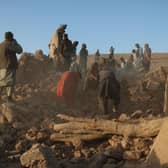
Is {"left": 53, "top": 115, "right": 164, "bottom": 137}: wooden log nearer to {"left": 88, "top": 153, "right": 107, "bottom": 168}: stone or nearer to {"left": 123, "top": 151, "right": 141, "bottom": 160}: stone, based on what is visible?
{"left": 123, "top": 151, "right": 141, "bottom": 160}: stone

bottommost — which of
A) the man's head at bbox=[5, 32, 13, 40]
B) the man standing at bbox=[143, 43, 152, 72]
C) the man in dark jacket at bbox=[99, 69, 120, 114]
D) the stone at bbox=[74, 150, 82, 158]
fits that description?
the stone at bbox=[74, 150, 82, 158]

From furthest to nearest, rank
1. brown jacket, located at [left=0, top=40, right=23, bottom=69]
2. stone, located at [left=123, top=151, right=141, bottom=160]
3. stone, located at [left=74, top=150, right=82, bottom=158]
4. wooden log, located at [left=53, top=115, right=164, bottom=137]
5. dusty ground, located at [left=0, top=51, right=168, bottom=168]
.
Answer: brown jacket, located at [left=0, top=40, right=23, bottom=69]
stone, located at [left=74, top=150, right=82, bottom=158]
wooden log, located at [left=53, top=115, right=164, bottom=137]
dusty ground, located at [left=0, top=51, right=168, bottom=168]
stone, located at [left=123, top=151, right=141, bottom=160]

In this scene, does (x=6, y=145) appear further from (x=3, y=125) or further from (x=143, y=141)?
(x=143, y=141)

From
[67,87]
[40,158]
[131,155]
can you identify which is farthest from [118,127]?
[67,87]

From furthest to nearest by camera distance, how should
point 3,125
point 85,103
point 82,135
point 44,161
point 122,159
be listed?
point 85,103 < point 3,125 < point 82,135 < point 122,159 < point 44,161

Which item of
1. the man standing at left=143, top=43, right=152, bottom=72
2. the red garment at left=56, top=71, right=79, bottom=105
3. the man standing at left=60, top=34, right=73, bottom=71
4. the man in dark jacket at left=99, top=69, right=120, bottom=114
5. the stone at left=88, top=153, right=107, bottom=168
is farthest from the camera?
the man standing at left=143, top=43, right=152, bottom=72

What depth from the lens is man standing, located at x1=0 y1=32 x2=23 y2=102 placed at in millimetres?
11008

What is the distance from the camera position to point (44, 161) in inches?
273

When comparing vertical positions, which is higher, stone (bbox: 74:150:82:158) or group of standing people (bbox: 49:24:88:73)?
group of standing people (bbox: 49:24:88:73)

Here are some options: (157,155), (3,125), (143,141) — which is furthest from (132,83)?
(157,155)

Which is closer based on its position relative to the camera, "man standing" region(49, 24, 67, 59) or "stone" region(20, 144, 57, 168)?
"stone" region(20, 144, 57, 168)

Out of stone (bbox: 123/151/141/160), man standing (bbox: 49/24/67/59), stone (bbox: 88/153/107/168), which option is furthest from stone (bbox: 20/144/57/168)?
man standing (bbox: 49/24/67/59)

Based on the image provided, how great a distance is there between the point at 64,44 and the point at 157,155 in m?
8.52

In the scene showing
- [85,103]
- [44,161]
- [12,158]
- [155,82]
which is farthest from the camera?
[155,82]
